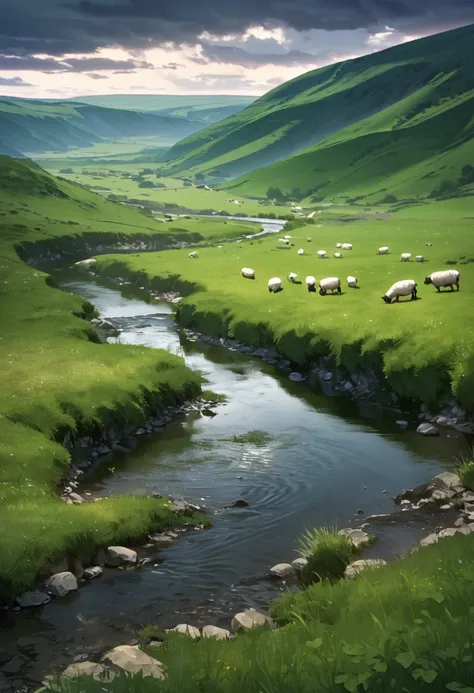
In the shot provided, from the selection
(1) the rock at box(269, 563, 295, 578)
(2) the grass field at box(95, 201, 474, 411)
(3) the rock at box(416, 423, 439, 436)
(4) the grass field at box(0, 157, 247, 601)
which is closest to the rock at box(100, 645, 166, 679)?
(4) the grass field at box(0, 157, 247, 601)

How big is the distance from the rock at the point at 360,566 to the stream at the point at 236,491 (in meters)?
1.94

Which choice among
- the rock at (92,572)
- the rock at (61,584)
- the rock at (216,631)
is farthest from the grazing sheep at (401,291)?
the rock at (216,631)

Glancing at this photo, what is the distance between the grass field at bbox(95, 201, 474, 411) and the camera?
47688 millimetres

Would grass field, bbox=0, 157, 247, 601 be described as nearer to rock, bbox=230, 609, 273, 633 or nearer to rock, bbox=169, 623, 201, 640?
rock, bbox=169, 623, 201, 640

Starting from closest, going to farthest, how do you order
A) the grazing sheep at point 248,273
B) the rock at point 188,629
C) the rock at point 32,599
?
the rock at point 188,629
the rock at point 32,599
the grazing sheep at point 248,273

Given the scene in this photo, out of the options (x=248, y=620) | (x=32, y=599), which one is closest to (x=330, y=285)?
(x=32, y=599)

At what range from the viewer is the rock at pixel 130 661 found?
1578 centimetres

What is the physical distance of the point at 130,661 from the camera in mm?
16500

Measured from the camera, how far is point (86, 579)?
980 inches

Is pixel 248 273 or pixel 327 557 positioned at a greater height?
pixel 248 273

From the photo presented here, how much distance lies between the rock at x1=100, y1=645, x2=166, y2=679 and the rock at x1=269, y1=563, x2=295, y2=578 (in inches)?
304

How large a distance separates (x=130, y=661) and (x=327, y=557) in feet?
31.2

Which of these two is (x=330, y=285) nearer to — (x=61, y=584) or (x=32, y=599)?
(x=61, y=584)

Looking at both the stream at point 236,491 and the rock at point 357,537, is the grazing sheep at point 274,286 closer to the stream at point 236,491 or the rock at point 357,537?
the stream at point 236,491
